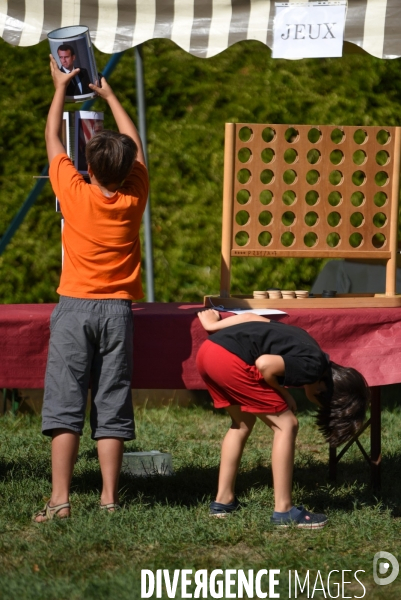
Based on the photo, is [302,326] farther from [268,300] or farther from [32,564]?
[32,564]

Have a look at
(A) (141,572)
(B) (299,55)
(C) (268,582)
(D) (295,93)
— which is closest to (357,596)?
(C) (268,582)

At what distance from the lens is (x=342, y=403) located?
3.25m

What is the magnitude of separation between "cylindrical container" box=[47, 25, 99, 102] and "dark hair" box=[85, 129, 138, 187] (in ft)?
0.93

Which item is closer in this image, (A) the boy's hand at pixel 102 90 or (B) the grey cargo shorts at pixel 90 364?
(B) the grey cargo shorts at pixel 90 364

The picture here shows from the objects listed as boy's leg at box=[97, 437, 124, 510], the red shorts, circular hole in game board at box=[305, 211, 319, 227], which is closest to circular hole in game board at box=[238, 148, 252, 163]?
the red shorts

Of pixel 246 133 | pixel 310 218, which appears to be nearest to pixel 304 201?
pixel 246 133

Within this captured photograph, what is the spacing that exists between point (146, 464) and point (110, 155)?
1706 millimetres

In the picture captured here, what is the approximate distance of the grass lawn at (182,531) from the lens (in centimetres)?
296

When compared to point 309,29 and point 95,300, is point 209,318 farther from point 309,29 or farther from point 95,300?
point 309,29

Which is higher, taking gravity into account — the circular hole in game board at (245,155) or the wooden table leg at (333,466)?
the circular hole in game board at (245,155)

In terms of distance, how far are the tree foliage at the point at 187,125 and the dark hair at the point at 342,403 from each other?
10.5ft

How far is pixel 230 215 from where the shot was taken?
3719 millimetres

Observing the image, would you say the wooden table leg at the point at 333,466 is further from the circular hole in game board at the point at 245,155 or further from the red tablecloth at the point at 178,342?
the circular hole in game board at the point at 245,155

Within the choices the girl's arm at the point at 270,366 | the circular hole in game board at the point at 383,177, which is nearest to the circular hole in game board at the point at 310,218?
the circular hole in game board at the point at 383,177
